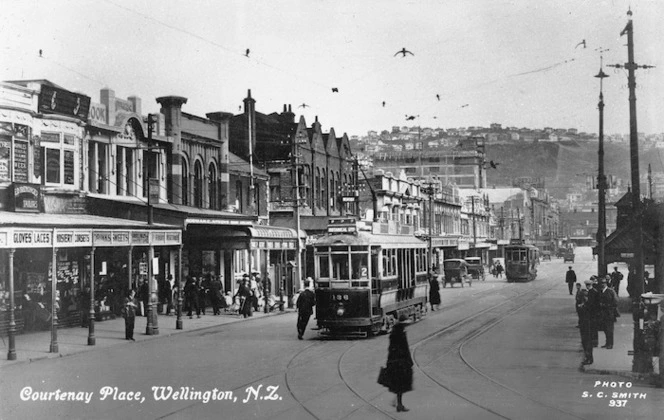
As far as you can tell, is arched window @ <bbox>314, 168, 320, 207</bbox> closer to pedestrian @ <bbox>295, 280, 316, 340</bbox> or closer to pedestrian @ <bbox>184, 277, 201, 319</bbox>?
pedestrian @ <bbox>184, 277, 201, 319</bbox>

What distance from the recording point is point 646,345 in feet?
47.2

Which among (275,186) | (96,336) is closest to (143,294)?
(96,336)

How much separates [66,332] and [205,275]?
37.8 ft

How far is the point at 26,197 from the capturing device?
2356 cm

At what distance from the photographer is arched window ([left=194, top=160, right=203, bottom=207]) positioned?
37281 mm

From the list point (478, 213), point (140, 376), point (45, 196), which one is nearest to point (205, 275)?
point (45, 196)

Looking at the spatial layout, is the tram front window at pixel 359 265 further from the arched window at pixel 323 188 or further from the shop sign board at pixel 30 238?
the arched window at pixel 323 188

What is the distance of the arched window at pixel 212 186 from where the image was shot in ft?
128

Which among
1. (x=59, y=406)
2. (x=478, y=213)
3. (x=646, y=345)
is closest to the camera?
(x=59, y=406)

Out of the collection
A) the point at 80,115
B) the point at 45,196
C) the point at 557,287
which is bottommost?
the point at 557,287

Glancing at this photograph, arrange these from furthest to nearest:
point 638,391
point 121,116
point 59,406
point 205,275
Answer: point 205,275 → point 121,116 → point 638,391 → point 59,406

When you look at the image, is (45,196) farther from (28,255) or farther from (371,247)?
(371,247)

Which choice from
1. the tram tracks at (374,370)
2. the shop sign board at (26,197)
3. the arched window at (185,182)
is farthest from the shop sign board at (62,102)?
the tram tracks at (374,370)

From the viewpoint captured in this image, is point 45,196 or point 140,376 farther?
point 45,196
